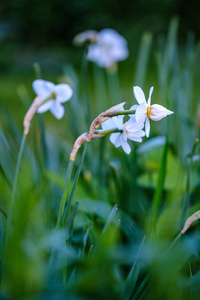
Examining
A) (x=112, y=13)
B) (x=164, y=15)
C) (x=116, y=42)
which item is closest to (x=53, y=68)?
(x=112, y=13)

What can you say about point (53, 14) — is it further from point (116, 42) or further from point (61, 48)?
point (116, 42)

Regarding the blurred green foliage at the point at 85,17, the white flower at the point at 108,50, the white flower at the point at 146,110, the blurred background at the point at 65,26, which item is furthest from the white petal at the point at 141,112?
the blurred green foliage at the point at 85,17

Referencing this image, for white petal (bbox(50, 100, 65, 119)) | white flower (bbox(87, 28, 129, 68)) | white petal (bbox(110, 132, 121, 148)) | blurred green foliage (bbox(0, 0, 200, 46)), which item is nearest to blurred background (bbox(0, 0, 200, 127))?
blurred green foliage (bbox(0, 0, 200, 46))

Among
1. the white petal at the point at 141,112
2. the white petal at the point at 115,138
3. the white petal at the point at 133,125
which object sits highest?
the white petal at the point at 141,112

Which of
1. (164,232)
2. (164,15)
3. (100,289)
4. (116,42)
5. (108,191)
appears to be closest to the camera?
(100,289)

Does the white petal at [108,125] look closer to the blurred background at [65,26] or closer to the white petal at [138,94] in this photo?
the white petal at [138,94]

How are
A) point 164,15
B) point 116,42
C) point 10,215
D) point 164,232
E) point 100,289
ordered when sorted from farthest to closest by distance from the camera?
point 164,15 < point 116,42 < point 164,232 < point 10,215 < point 100,289

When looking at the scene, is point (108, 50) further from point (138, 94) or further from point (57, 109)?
point (138, 94)
